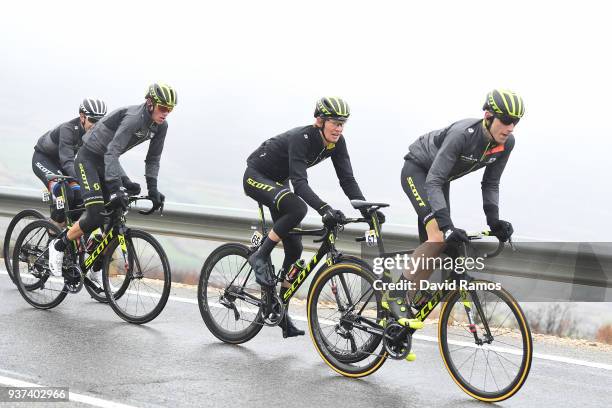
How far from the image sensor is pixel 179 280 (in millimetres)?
10664

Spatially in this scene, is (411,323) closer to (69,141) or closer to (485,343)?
(485,343)

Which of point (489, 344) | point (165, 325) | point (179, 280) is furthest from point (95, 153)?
point (489, 344)

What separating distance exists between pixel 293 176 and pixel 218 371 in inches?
59.9

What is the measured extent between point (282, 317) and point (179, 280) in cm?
375

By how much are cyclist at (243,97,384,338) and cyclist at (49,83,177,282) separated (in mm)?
1178

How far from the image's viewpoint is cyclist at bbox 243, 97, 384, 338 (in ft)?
22.2

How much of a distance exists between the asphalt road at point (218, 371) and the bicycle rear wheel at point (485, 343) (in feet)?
0.42

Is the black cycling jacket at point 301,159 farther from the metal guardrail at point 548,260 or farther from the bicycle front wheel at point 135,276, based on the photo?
the metal guardrail at point 548,260

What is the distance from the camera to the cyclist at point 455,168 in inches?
240

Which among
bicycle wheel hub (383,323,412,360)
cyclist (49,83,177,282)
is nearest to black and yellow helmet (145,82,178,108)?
cyclist (49,83,177,282)

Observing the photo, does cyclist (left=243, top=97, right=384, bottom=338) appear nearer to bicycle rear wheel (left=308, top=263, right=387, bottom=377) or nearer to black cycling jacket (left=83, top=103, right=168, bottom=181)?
bicycle rear wheel (left=308, top=263, right=387, bottom=377)

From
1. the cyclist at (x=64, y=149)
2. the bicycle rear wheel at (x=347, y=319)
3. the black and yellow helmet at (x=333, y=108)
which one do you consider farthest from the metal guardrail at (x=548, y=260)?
the black and yellow helmet at (x=333, y=108)

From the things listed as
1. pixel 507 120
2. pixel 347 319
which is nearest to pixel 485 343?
pixel 347 319

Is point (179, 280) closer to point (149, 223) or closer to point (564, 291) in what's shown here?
point (149, 223)
